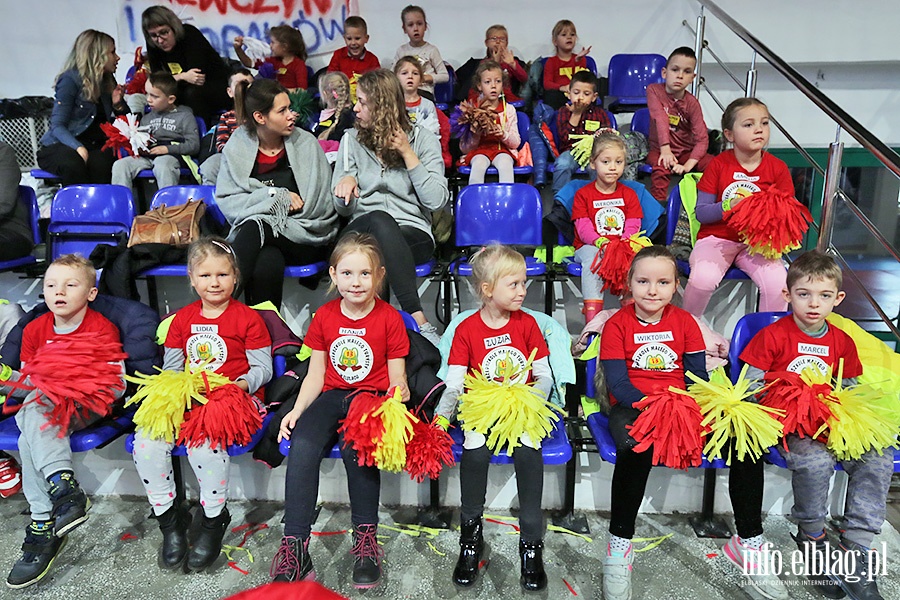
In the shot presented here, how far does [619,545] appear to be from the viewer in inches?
75.0

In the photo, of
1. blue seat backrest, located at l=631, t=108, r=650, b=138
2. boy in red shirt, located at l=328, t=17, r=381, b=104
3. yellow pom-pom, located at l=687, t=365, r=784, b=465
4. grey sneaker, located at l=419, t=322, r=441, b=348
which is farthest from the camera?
boy in red shirt, located at l=328, t=17, r=381, b=104

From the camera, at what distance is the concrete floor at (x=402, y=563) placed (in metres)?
1.96

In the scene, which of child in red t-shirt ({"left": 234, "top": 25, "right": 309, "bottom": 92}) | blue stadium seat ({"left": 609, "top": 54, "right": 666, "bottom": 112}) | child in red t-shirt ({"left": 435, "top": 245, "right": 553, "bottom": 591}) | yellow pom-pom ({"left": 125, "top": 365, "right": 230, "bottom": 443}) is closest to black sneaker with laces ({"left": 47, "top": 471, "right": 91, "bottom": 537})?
yellow pom-pom ({"left": 125, "top": 365, "right": 230, "bottom": 443})

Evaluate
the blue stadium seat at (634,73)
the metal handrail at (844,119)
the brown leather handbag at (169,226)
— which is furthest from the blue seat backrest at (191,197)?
the blue stadium seat at (634,73)

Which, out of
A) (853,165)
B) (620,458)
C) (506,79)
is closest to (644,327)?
(620,458)

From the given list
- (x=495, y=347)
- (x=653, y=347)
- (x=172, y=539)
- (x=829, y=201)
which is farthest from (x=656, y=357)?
(x=172, y=539)

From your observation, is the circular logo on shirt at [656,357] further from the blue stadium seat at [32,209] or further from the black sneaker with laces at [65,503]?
the blue stadium seat at [32,209]

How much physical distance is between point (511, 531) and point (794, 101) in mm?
4037

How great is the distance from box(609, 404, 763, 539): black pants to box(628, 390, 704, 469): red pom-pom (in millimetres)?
62

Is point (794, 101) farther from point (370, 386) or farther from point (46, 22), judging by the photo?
point (46, 22)

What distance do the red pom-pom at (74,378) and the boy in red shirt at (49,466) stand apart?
25 millimetres

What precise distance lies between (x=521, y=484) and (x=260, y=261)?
1.34m

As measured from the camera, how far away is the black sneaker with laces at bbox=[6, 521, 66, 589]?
199 cm

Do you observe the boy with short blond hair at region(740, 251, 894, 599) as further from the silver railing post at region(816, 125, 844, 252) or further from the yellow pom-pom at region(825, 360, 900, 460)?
the silver railing post at region(816, 125, 844, 252)
